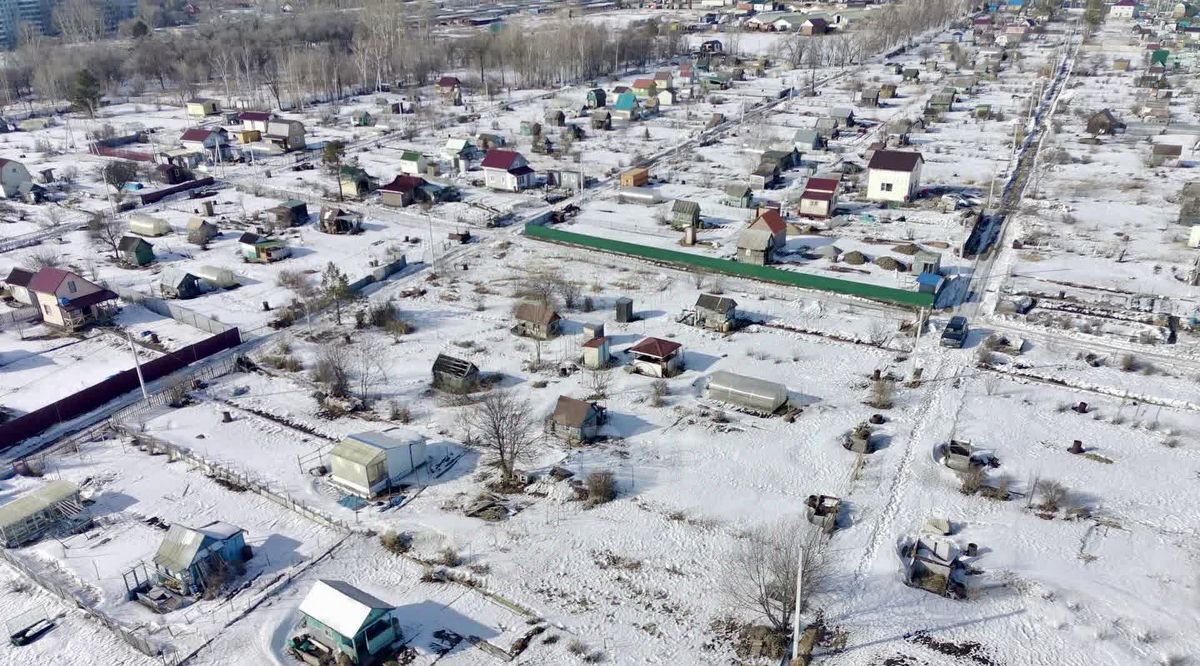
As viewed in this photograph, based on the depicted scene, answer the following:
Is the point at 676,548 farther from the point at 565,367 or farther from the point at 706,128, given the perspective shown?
the point at 706,128

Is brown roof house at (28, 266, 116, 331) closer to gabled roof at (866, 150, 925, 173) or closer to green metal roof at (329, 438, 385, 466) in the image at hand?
green metal roof at (329, 438, 385, 466)

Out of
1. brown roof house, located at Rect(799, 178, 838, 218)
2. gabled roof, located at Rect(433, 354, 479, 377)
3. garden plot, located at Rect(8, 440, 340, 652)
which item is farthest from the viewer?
brown roof house, located at Rect(799, 178, 838, 218)

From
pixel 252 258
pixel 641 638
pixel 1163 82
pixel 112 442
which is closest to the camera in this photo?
pixel 641 638

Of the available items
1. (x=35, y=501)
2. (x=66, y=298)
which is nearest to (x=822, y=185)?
(x=66, y=298)

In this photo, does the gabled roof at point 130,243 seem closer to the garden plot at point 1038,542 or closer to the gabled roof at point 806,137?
the garden plot at point 1038,542

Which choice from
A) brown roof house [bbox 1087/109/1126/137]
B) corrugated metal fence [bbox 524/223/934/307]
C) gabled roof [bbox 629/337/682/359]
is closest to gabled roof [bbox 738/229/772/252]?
corrugated metal fence [bbox 524/223/934/307]

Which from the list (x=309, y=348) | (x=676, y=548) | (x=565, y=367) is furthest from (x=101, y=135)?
(x=676, y=548)
